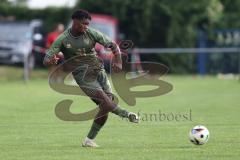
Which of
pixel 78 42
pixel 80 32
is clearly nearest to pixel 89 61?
pixel 78 42

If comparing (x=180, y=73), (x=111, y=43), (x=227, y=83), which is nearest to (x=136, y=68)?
(x=227, y=83)

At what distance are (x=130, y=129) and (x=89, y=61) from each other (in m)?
2.71

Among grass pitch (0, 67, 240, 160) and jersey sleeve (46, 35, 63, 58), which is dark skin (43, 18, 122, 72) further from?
grass pitch (0, 67, 240, 160)

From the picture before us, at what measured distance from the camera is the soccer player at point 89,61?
480 inches

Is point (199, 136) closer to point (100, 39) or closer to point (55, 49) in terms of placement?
point (100, 39)

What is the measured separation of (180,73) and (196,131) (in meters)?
26.8

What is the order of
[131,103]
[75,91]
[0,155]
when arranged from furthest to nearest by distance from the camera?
[75,91] < [131,103] < [0,155]

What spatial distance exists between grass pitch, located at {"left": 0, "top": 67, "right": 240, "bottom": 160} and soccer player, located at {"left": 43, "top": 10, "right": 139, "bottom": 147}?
1.73 feet

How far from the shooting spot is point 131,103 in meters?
20.5

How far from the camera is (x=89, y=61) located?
12539 mm

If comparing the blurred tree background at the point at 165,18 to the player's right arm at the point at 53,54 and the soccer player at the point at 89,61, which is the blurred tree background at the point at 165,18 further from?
the player's right arm at the point at 53,54

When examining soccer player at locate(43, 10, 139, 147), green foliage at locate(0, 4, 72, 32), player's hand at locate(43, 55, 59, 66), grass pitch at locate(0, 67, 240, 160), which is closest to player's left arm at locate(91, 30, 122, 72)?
soccer player at locate(43, 10, 139, 147)

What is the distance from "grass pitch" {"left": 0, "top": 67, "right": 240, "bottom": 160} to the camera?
37.2ft

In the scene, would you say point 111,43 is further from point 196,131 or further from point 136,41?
point 136,41
